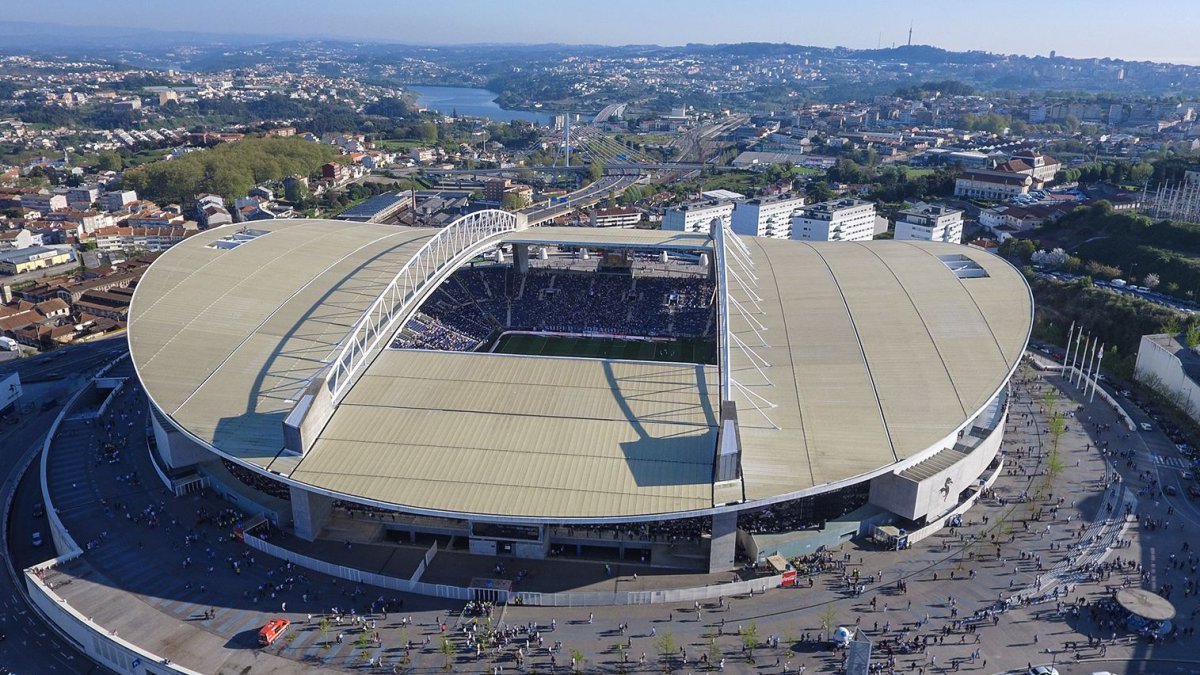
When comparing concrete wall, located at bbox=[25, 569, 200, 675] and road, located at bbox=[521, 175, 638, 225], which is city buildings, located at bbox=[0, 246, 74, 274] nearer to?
road, located at bbox=[521, 175, 638, 225]

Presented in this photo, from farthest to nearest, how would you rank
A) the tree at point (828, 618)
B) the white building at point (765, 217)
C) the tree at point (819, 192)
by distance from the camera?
the tree at point (819, 192)
the white building at point (765, 217)
the tree at point (828, 618)

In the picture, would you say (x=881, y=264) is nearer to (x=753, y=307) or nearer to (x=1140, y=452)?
(x=753, y=307)

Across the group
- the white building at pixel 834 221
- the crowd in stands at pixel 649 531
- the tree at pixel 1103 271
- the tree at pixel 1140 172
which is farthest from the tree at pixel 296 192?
the tree at pixel 1140 172

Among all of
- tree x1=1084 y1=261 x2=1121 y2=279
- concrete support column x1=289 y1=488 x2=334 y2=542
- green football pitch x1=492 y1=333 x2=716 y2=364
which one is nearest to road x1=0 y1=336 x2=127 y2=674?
concrete support column x1=289 y1=488 x2=334 y2=542

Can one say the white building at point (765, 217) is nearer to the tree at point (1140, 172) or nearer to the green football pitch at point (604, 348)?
the green football pitch at point (604, 348)

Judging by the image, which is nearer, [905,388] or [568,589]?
[568,589]

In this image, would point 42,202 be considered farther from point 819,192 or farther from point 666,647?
point 666,647

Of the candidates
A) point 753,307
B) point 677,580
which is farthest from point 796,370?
point 677,580

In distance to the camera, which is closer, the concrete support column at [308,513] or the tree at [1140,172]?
the concrete support column at [308,513]
